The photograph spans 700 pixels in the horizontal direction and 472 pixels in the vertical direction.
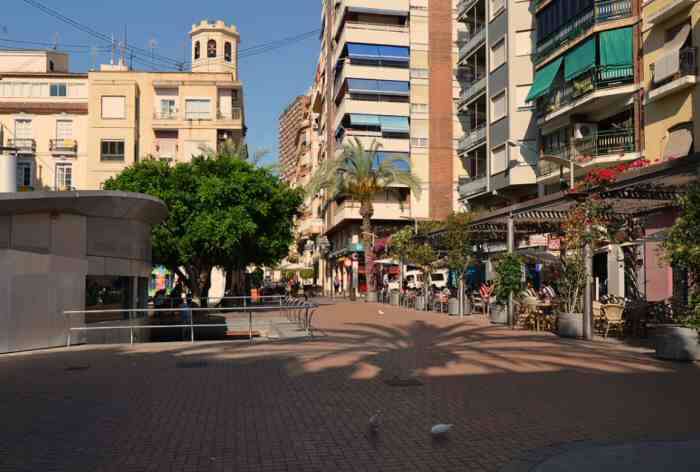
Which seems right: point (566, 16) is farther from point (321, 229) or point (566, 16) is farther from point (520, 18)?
point (321, 229)

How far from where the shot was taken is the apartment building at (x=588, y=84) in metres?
31.2

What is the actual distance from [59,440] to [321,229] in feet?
254

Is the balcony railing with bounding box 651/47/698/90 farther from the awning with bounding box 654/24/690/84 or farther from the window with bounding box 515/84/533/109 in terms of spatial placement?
the window with bounding box 515/84/533/109

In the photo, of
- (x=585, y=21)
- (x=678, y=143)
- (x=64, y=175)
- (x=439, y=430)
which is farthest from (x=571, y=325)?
(x=64, y=175)

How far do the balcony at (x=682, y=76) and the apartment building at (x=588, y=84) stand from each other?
223 cm

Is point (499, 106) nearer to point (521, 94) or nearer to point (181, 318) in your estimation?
point (521, 94)

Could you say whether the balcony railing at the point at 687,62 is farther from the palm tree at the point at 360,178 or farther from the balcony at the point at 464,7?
the palm tree at the point at 360,178

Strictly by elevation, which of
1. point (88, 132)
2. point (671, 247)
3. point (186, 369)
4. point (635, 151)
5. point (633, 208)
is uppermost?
point (88, 132)

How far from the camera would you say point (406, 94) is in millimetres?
61719

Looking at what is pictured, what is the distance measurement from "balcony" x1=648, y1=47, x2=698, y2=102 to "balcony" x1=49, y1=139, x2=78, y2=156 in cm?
4700

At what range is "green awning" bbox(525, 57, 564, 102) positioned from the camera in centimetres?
3565

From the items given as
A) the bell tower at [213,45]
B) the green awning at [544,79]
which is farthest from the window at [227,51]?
the green awning at [544,79]

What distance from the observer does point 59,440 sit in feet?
23.3

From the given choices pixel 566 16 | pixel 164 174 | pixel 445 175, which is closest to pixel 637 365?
pixel 566 16
